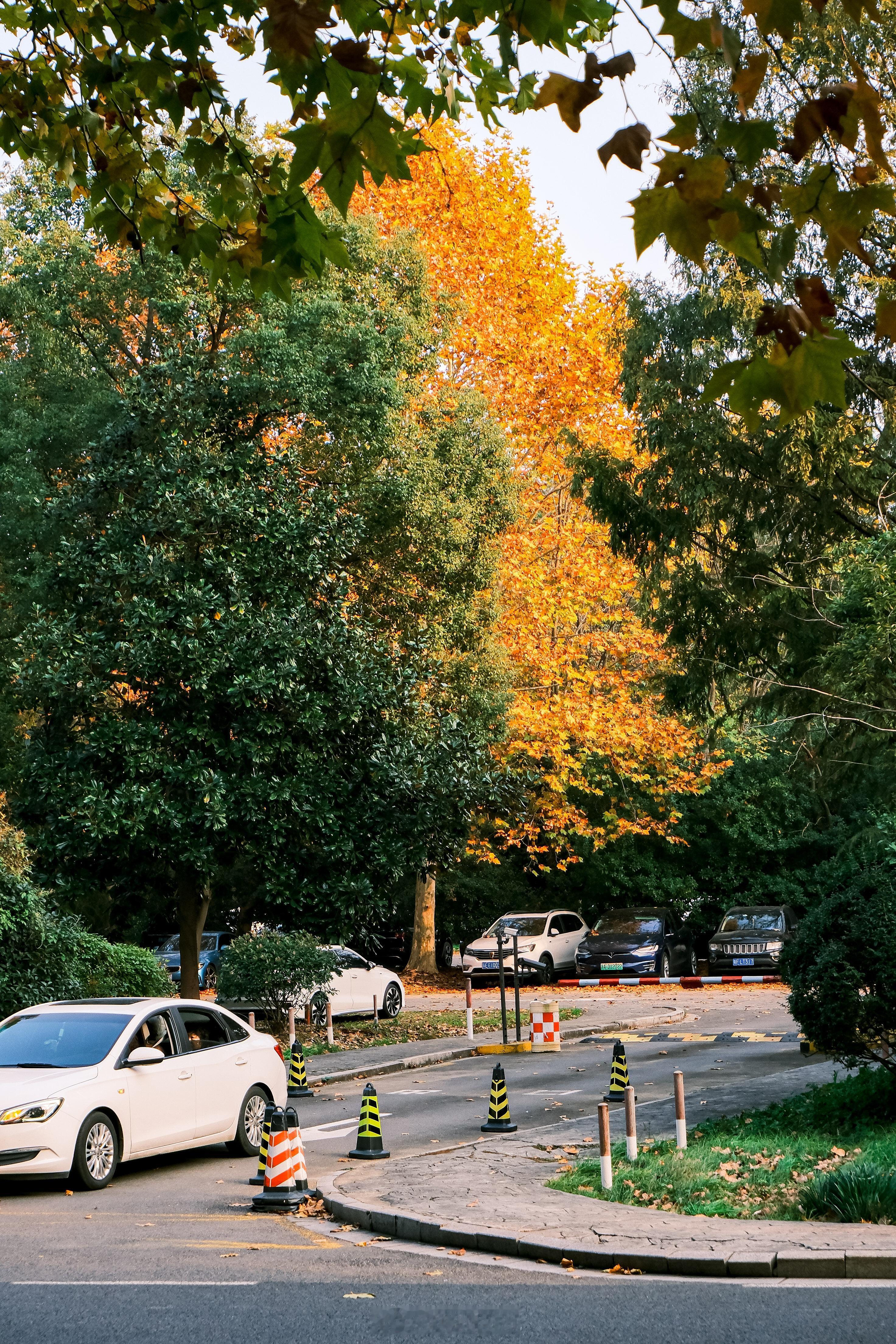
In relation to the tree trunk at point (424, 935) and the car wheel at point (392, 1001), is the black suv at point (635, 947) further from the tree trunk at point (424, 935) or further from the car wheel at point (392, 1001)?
the car wheel at point (392, 1001)

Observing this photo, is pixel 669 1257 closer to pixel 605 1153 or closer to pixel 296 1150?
pixel 605 1153

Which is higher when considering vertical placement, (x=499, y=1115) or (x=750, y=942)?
(x=750, y=942)

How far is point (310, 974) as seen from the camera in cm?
2123

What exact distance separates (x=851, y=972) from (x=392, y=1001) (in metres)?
15.5

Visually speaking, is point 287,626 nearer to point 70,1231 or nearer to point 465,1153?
point 465,1153

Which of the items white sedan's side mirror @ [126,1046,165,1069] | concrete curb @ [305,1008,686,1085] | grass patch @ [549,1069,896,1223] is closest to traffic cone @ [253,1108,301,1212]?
white sedan's side mirror @ [126,1046,165,1069]

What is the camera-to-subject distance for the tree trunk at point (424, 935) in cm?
3725

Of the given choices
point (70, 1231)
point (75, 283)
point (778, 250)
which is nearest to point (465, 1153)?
point (70, 1231)

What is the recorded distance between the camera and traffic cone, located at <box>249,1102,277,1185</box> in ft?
34.6

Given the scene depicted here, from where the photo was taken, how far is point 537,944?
34.3 metres

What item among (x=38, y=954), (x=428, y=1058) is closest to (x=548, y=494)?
(x=428, y=1058)

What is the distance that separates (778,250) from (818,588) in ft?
56.9

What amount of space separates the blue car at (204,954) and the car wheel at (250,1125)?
19494 mm

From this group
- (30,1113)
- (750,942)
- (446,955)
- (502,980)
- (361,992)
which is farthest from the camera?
(446,955)
